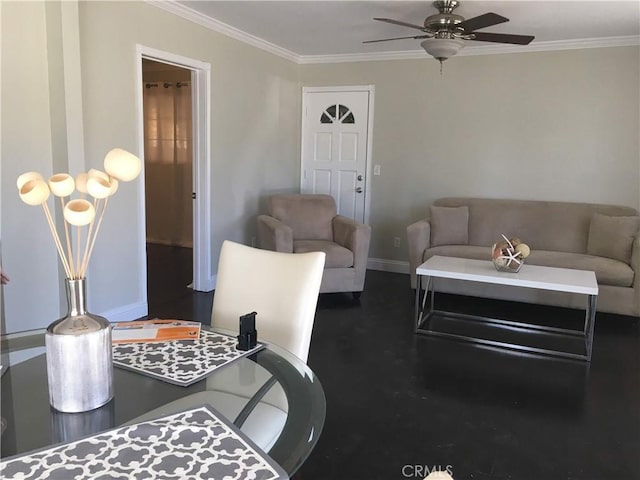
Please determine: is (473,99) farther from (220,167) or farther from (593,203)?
(220,167)

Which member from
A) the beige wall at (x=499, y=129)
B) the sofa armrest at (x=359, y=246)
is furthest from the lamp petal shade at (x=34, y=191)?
the beige wall at (x=499, y=129)

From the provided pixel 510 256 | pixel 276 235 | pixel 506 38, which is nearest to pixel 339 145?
pixel 276 235

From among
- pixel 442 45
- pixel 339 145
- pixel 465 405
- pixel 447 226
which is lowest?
pixel 465 405

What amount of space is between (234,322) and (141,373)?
0.60 metres

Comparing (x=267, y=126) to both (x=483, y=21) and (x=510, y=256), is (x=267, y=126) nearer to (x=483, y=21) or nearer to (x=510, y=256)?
(x=483, y=21)

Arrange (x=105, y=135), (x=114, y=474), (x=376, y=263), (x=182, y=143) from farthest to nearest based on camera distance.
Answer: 1. (x=182, y=143)
2. (x=376, y=263)
3. (x=105, y=135)
4. (x=114, y=474)

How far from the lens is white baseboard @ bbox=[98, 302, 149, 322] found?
377 cm

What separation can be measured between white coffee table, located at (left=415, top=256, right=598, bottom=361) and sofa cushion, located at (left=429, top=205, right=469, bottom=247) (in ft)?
3.06

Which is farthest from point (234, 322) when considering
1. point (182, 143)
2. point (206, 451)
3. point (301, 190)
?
point (182, 143)

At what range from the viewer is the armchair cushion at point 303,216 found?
16.7 ft

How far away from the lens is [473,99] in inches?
207

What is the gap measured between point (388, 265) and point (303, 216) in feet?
4.21

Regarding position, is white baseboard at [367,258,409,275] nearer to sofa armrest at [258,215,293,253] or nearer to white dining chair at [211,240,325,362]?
sofa armrest at [258,215,293,253]

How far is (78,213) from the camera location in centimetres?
112
